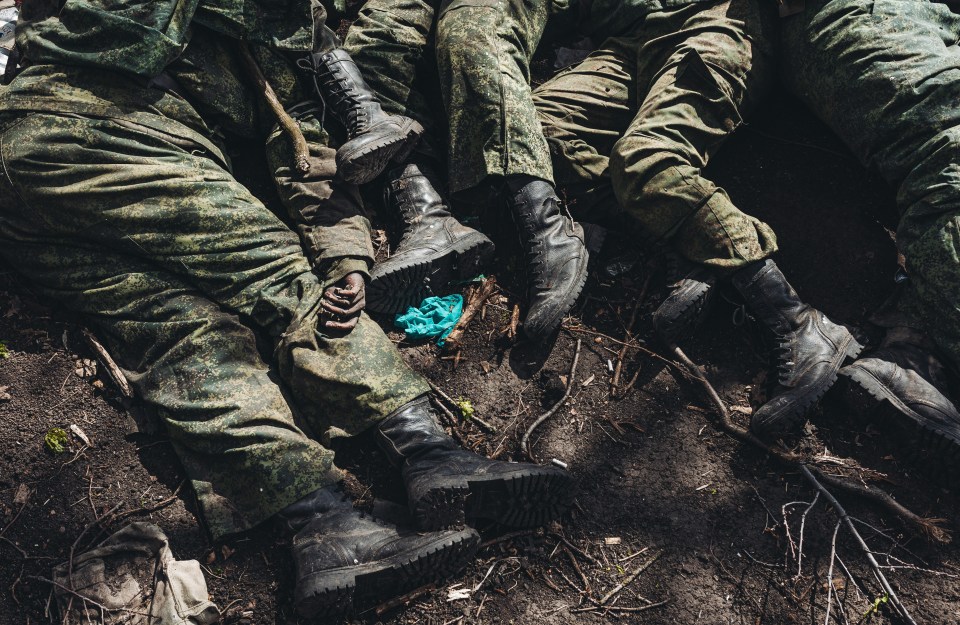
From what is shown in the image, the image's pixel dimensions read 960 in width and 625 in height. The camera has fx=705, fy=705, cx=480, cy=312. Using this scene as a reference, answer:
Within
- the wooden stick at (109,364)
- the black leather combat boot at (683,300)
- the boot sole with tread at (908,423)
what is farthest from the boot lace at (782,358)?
the wooden stick at (109,364)

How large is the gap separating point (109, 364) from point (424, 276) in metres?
1.54

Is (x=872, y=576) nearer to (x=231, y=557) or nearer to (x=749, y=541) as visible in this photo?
(x=749, y=541)

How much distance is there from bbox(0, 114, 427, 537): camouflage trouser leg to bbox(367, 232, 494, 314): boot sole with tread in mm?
270

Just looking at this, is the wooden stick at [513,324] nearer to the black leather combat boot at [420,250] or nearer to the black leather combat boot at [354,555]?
the black leather combat boot at [420,250]

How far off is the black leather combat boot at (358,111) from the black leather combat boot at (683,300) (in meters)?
1.56

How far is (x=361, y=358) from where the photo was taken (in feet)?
10.2

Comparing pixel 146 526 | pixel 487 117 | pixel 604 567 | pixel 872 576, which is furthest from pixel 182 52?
pixel 872 576

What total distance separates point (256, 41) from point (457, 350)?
1898 mm

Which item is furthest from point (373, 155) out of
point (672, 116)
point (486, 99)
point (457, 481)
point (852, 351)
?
point (852, 351)

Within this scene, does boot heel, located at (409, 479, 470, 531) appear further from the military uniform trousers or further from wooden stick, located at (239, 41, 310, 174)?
wooden stick, located at (239, 41, 310, 174)

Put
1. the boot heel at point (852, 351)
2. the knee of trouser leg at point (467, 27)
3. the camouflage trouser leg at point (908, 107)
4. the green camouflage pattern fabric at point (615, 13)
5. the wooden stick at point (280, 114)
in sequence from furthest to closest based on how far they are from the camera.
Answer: the green camouflage pattern fabric at point (615, 13) → the knee of trouser leg at point (467, 27) → the wooden stick at point (280, 114) → the boot heel at point (852, 351) → the camouflage trouser leg at point (908, 107)

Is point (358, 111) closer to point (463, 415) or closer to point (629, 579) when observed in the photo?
point (463, 415)

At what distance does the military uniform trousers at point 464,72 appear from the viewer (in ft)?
12.0

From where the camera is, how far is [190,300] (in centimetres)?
316
